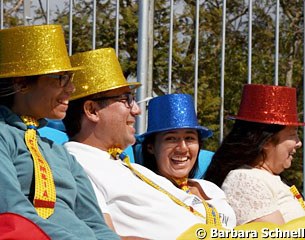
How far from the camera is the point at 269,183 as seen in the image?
321 centimetres

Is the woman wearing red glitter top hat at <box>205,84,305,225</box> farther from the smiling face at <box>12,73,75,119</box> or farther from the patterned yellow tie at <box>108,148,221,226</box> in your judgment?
the smiling face at <box>12,73,75,119</box>

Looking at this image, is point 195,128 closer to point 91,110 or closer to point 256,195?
point 256,195

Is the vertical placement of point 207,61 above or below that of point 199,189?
above

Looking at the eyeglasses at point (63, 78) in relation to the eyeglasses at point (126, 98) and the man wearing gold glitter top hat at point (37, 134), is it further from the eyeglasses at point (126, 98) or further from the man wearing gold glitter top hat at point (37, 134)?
the eyeglasses at point (126, 98)

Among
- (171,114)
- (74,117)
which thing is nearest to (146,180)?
(74,117)

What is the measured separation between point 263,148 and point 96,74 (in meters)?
0.80

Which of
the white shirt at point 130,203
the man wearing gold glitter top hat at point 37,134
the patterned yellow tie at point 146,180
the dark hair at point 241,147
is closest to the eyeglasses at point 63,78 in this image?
the man wearing gold glitter top hat at point 37,134

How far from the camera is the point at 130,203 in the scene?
2.75 meters

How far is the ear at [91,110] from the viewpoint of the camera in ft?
9.51

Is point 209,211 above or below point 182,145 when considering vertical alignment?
below

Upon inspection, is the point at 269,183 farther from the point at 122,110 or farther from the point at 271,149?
the point at 122,110

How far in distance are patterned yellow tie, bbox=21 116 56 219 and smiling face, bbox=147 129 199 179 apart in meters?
0.93

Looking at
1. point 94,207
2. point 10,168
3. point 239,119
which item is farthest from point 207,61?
A: point 10,168

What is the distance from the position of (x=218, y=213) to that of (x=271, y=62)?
6.06ft
